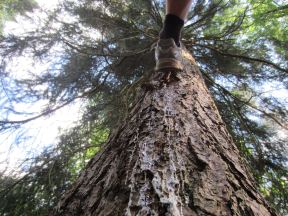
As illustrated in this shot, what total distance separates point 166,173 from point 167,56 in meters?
1.42

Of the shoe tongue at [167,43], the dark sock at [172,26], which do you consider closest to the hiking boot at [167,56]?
the shoe tongue at [167,43]

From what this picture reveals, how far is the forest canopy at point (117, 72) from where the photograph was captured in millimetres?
3326

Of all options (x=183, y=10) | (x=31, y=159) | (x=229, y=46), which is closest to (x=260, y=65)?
(x=229, y=46)

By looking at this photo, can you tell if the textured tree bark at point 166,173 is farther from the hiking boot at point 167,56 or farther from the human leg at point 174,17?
the human leg at point 174,17

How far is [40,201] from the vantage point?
297 centimetres

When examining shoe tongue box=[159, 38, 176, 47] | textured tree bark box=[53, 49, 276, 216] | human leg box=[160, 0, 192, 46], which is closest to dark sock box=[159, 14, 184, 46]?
human leg box=[160, 0, 192, 46]

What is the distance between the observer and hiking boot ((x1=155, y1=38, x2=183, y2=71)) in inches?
86.7

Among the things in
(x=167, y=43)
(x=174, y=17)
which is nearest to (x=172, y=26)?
(x=174, y=17)

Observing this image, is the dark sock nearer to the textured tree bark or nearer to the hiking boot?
the hiking boot

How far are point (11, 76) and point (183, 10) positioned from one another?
2925 millimetres

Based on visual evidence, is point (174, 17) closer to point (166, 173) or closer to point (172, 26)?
point (172, 26)

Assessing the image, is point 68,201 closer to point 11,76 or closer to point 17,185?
point 17,185

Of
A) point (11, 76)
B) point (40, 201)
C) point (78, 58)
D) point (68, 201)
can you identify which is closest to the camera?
point (68, 201)

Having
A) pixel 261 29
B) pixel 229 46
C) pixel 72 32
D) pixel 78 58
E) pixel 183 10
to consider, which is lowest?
pixel 183 10
